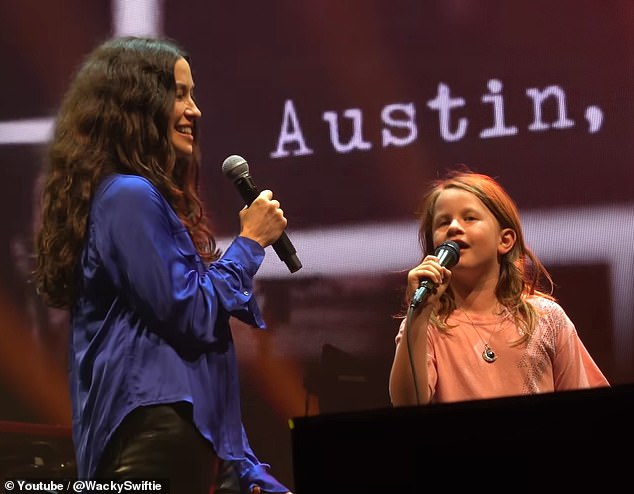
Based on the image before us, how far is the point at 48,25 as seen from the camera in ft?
11.0

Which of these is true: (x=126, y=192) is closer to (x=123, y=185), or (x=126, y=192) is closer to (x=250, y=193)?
(x=123, y=185)

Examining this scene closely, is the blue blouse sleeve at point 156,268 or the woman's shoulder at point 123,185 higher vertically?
the woman's shoulder at point 123,185

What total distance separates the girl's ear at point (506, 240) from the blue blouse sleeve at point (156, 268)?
0.85 meters

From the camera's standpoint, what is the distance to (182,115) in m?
1.96

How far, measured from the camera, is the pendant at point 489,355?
7.23ft

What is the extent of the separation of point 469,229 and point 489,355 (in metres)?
0.31

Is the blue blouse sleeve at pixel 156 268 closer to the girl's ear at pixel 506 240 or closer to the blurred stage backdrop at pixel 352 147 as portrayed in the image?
the girl's ear at pixel 506 240

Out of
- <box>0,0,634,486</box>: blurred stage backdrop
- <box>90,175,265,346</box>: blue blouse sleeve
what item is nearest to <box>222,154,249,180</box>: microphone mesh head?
<box>90,175,265,346</box>: blue blouse sleeve

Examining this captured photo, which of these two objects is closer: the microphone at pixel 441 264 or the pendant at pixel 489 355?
the microphone at pixel 441 264

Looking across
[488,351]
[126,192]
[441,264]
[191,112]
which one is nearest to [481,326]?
[488,351]

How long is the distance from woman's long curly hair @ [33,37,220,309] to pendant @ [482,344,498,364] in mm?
666

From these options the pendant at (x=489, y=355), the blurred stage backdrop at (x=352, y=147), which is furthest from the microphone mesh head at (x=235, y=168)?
the blurred stage backdrop at (x=352, y=147)

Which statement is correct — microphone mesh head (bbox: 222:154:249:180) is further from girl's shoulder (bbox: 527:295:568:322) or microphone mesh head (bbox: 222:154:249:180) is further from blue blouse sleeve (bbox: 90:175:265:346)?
girl's shoulder (bbox: 527:295:568:322)

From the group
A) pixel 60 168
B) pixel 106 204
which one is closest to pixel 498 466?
pixel 106 204
